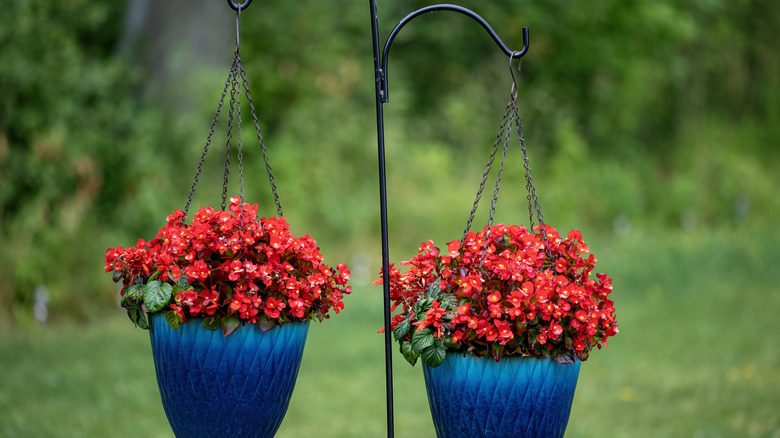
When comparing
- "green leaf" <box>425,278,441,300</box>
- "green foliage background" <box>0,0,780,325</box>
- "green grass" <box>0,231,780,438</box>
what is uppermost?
"green foliage background" <box>0,0,780,325</box>

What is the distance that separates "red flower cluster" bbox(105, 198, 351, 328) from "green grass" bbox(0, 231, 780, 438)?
5.52 feet

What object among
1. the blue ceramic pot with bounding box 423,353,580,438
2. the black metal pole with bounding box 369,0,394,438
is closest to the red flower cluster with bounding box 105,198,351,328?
the black metal pole with bounding box 369,0,394,438

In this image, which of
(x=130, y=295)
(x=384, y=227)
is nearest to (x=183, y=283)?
(x=130, y=295)

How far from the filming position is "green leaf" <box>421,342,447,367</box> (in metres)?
2.20

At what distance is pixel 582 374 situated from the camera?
16.0 feet

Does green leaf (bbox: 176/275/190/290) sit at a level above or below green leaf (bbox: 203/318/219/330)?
above

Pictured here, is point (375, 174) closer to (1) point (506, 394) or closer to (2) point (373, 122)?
(2) point (373, 122)

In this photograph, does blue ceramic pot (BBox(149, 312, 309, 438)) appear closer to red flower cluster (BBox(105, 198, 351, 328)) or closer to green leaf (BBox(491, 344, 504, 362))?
red flower cluster (BBox(105, 198, 351, 328))

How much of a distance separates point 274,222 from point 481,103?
7.51 metres

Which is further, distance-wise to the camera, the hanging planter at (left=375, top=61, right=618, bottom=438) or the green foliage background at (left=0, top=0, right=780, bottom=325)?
the green foliage background at (left=0, top=0, right=780, bottom=325)

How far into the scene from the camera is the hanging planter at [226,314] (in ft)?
7.45

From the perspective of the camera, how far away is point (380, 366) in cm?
516

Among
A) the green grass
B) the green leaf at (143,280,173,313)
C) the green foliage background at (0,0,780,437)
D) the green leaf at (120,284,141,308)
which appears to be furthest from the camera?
the green foliage background at (0,0,780,437)

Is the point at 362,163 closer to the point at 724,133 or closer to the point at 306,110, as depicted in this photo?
the point at 306,110
